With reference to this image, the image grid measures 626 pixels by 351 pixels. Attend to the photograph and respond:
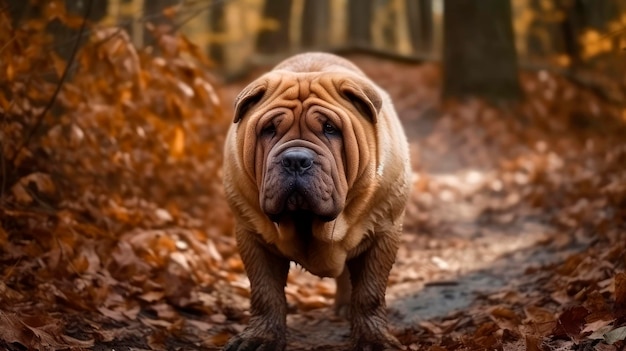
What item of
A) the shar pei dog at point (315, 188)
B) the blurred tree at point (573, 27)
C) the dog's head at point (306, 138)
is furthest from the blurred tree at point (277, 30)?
the dog's head at point (306, 138)

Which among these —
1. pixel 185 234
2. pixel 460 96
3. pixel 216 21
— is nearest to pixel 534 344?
pixel 185 234

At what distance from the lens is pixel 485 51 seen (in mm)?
13133

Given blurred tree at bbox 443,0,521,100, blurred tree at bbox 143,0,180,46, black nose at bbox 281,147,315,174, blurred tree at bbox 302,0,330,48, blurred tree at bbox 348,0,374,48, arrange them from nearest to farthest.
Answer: black nose at bbox 281,147,315,174
blurred tree at bbox 143,0,180,46
blurred tree at bbox 443,0,521,100
blurred tree at bbox 302,0,330,48
blurred tree at bbox 348,0,374,48

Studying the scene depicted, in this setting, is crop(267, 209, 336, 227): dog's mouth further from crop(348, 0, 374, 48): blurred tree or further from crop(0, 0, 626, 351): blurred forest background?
crop(348, 0, 374, 48): blurred tree

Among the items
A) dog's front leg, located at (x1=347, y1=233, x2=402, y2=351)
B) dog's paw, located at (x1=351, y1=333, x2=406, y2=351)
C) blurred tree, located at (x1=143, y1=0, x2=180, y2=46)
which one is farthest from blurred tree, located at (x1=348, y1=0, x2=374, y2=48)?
dog's paw, located at (x1=351, y1=333, x2=406, y2=351)

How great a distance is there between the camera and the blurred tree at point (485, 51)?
1313 centimetres

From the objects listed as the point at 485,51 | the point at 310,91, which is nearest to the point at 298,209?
the point at 310,91

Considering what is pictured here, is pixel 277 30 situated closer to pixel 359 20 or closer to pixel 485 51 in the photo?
pixel 359 20

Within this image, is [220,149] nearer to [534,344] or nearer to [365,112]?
[365,112]

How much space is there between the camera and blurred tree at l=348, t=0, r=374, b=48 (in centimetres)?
2300

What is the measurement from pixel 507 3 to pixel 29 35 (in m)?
9.67

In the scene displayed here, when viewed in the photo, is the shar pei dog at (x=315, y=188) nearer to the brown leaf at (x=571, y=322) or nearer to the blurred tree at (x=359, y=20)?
the brown leaf at (x=571, y=322)

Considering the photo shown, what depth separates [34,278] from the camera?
4848 mm

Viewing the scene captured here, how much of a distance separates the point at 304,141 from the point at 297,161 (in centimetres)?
21
